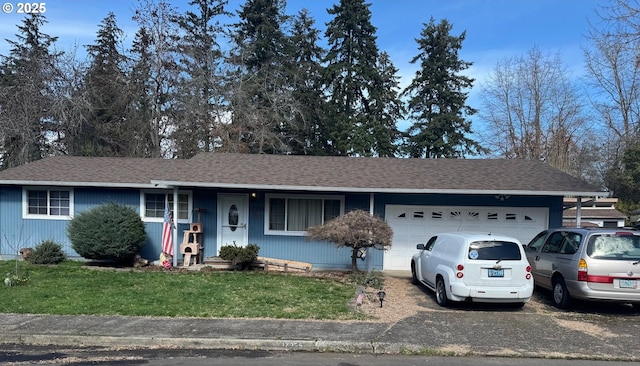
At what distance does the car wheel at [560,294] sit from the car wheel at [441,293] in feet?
7.60

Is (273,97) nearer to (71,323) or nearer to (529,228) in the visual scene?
(529,228)

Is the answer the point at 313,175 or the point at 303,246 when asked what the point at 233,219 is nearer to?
the point at 303,246

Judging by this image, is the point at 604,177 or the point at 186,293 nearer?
the point at 186,293

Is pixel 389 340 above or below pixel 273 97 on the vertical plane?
below

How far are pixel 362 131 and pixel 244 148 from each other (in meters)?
8.59

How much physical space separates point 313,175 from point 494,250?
699 cm

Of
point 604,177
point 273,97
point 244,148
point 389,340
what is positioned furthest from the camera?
point 604,177

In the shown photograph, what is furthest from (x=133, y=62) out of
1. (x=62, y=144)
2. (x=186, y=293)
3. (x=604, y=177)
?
(x=604, y=177)

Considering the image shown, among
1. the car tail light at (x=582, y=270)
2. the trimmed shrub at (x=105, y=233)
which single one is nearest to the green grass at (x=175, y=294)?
the trimmed shrub at (x=105, y=233)

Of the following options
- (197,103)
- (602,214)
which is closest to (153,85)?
(197,103)

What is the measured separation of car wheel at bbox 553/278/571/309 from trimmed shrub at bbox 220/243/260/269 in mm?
7780

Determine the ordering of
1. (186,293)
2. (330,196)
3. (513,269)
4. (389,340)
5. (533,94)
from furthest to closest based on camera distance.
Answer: (533,94), (330,196), (186,293), (513,269), (389,340)

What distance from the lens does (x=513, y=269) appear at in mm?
8633

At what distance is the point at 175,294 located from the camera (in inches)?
381
